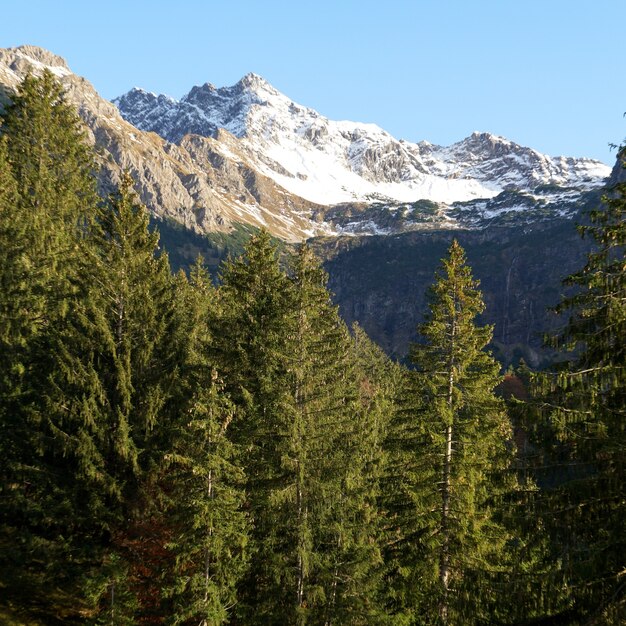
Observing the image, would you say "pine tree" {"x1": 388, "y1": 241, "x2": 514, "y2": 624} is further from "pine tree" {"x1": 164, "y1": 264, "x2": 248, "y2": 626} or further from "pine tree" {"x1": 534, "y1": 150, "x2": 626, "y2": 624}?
"pine tree" {"x1": 534, "y1": 150, "x2": 626, "y2": 624}

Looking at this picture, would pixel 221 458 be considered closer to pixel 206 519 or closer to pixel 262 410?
pixel 206 519

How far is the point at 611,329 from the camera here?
984 centimetres

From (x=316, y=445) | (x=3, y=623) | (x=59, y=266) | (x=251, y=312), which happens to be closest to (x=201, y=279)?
(x=59, y=266)

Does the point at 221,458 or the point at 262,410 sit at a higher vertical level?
the point at 262,410

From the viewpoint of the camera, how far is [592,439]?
9.23 m

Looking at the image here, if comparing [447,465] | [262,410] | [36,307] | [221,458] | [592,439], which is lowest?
[447,465]

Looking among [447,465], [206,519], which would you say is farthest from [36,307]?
[447,465]

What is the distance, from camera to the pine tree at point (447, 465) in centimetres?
1741

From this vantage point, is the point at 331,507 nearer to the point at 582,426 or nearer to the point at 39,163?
the point at 582,426

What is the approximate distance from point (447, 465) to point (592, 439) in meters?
9.25

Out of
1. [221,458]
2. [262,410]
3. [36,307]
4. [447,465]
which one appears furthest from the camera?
[36,307]

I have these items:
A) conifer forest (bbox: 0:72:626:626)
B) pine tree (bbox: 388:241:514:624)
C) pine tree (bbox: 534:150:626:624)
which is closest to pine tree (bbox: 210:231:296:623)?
conifer forest (bbox: 0:72:626:626)

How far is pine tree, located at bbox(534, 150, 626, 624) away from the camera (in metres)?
8.92

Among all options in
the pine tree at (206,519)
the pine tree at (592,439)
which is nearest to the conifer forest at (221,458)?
the pine tree at (206,519)
